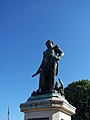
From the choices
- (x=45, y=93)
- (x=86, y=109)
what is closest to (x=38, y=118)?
(x=45, y=93)

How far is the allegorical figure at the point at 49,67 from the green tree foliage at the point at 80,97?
81.9 feet

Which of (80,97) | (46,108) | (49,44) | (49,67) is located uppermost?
(80,97)

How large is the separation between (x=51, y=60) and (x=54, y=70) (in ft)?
1.67

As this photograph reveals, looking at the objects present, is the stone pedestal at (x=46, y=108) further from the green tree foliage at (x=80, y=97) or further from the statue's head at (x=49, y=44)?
the green tree foliage at (x=80, y=97)

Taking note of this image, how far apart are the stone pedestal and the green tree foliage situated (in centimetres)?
2574

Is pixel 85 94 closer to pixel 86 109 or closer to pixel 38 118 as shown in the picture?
pixel 86 109

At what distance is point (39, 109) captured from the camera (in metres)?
10.9

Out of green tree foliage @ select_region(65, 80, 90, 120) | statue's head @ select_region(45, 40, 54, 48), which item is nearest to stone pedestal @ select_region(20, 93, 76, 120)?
statue's head @ select_region(45, 40, 54, 48)

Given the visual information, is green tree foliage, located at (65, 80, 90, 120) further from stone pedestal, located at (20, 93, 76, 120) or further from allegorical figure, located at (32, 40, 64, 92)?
stone pedestal, located at (20, 93, 76, 120)

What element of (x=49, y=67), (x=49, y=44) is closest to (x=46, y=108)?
(x=49, y=67)

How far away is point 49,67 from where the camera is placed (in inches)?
489

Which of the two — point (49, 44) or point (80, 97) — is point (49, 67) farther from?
point (80, 97)

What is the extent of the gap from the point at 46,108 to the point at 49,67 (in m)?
2.34

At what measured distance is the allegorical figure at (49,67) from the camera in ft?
39.5
